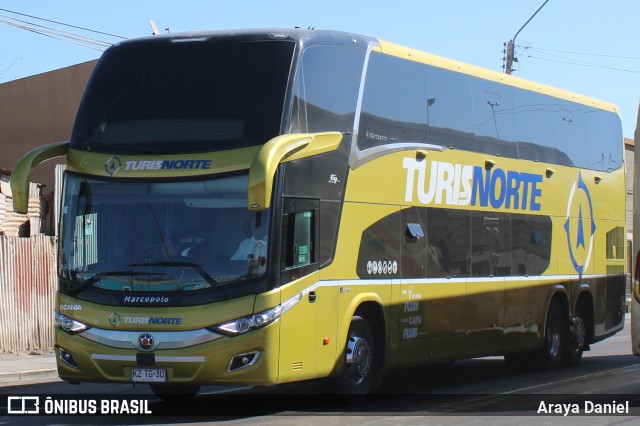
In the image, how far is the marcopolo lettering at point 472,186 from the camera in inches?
569

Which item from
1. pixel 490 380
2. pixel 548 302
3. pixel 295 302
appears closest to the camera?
pixel 295 302

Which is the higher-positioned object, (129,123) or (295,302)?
(129,123)

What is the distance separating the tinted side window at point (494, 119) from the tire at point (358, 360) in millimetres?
4324

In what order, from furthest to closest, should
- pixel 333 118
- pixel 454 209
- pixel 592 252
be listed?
pixel 592 252 < pixel 454 209 < pixel 333 118

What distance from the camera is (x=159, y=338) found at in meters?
11.3

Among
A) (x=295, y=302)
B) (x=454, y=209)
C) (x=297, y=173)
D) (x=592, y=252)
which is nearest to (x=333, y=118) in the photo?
(x=297, y=173)

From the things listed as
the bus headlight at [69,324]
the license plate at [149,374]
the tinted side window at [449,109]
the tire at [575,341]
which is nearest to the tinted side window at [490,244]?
the tinted side window at [449,109]

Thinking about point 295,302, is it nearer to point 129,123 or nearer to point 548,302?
point 129,123

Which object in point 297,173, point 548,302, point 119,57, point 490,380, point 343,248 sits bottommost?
point 490,380

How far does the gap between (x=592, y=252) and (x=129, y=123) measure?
35.4 feet

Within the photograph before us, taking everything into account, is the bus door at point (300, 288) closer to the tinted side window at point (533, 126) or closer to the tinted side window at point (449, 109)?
the tinted side window at point (449, 109)

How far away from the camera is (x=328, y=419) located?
11734 mm

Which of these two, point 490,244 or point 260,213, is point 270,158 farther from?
point 490,244

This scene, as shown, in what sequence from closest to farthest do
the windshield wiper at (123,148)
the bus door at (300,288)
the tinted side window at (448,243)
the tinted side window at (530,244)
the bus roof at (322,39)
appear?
the bus door at (300,288), the windshield wiper at (123,148), the bus roof at (322,39), the tinted side window at (448,243), the tinted side window at (530,244)
